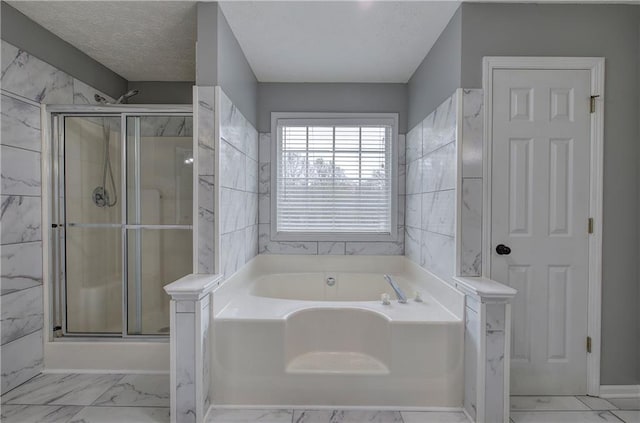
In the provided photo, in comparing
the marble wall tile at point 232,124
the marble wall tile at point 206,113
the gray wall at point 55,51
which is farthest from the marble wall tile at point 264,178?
the gray wall at point 55,51

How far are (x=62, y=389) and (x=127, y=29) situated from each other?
7.76 ft

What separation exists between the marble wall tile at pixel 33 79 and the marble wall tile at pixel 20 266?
98 cm

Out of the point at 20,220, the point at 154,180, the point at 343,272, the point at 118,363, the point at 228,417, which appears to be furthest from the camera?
the point at 343,272

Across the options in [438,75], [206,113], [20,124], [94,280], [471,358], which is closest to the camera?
[471,358]

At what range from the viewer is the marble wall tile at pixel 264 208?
9.75 ft

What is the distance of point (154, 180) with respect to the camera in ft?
8.20

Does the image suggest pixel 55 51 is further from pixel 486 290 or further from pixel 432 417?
pixel 432 417

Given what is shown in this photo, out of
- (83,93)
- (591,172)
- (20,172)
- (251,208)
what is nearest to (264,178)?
(251,208)

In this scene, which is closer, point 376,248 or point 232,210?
point 232,210

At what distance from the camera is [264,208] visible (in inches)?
117

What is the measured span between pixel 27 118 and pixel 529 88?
3145mm

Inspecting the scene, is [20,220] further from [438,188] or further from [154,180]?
[438,188]

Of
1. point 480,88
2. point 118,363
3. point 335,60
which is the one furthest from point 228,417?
point 335,60

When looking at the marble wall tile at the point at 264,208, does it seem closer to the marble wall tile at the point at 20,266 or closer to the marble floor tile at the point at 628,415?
the marble wall tile at the point at 20,266
